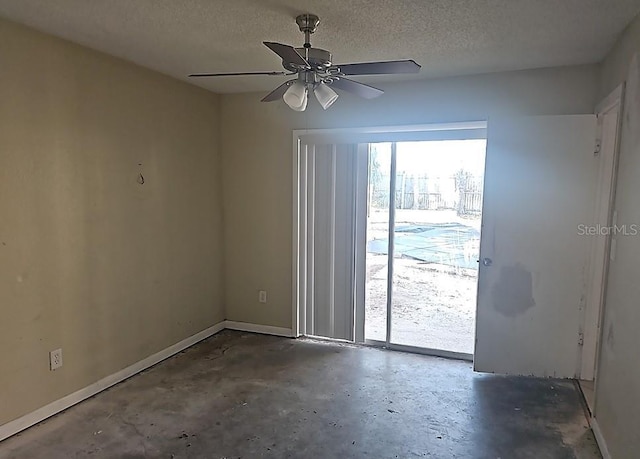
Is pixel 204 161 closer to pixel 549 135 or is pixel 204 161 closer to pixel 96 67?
pixel 96 67

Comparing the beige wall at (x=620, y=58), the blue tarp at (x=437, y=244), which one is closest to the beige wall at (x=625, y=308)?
the beige wall at (x=620, y=58)

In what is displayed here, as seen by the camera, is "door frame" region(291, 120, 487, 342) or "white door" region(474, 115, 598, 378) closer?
"white door" region(474, 115, 598, 378)

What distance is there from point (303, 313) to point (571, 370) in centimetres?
226

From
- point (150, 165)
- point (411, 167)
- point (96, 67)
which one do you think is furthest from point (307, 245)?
point (96, 67)

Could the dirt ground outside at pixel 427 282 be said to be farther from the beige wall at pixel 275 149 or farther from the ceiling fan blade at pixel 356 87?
the ceiling fan blade at pixel 356 87

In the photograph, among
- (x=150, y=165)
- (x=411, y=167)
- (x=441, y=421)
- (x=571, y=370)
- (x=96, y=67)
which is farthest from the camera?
(x=411, y=167)

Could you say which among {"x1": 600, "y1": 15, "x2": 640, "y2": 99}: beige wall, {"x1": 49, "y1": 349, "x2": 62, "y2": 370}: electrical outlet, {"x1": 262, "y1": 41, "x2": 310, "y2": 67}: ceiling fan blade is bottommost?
{"x1": 49, "y1": 349, "x2": 62, "y2": 370}: electrical outlet

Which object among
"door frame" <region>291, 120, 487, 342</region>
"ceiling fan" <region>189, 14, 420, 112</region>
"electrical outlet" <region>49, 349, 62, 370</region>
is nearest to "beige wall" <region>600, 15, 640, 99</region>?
"door frame" <region>291, 120, 487, 342</region>

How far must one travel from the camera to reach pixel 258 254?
4.36 metres

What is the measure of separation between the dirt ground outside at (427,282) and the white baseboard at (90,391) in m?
1.68

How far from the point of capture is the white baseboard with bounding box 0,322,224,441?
8.47 feet

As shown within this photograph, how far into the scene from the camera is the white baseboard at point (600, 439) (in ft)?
7.69

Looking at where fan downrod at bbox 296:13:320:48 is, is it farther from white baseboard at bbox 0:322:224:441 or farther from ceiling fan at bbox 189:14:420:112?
white baseboard at bbox 0:322:224:441

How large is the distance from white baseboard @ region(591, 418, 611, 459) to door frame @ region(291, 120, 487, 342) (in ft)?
3.85
